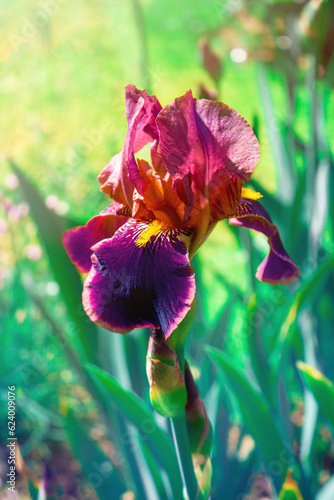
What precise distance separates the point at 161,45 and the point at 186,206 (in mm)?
4100

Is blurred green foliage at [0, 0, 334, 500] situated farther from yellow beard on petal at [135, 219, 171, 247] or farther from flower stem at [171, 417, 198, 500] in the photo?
yellow beard on petal at [135, 219, 171, 247]

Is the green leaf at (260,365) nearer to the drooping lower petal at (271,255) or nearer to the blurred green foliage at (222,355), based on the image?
the blurred green foliage at (222,355)

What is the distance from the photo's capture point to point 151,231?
0.61 metres

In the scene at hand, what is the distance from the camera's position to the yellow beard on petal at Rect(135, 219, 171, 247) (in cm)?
59

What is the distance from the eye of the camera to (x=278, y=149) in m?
1.35

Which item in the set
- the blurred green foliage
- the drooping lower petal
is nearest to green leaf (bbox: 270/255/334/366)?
the blurred green foliage

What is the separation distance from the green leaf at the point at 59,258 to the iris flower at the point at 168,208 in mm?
356

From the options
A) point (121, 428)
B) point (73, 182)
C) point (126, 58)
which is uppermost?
point (126, 58)

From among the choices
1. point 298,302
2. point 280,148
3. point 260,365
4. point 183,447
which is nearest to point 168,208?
point 183,447

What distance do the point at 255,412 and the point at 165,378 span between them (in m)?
0.40

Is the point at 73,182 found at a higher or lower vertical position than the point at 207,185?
higher

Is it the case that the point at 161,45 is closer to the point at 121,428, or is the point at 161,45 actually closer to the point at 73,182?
the point at 73,182

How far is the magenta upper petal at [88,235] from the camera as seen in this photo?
70cm

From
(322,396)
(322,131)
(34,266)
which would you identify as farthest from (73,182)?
(322,396)
